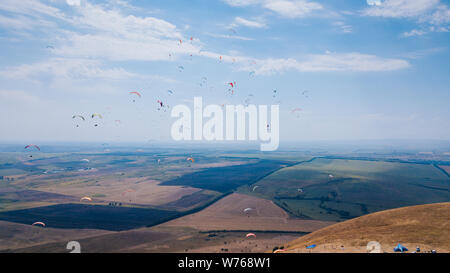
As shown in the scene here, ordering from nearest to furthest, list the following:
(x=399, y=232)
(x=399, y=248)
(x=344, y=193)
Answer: (x=399, y=248) → (x=399, y=232) → (x=344, y=193)

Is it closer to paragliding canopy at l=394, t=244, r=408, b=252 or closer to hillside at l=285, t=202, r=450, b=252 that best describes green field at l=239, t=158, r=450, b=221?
hillside at l=285, t=202, r=450, b=252

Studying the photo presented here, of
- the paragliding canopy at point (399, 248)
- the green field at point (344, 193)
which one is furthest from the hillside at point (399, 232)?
the green field at point (344, 193)

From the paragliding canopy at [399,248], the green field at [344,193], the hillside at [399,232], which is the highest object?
the paragliding canopy at [399,248]

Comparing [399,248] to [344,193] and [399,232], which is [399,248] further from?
[344,193]

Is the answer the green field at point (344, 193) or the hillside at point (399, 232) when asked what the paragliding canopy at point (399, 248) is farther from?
the green field at point (344, 193)

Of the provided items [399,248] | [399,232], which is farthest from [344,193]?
[399,248]

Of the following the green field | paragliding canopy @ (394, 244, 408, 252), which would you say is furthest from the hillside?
the green field

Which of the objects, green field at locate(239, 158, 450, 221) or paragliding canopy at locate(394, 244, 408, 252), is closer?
paragliding canopy at locate(394, 244, 408, 252)
